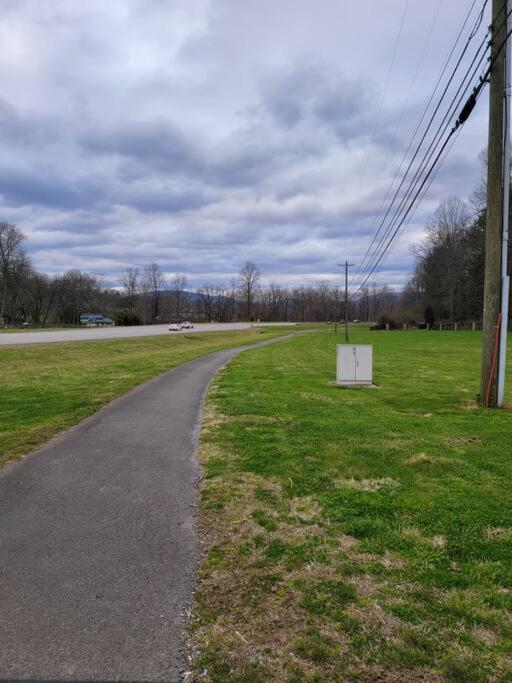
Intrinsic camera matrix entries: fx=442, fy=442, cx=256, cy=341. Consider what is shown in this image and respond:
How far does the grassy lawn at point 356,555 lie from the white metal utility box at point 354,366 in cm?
536

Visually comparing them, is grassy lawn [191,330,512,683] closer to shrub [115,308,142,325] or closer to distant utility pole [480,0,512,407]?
distant utility pole [480,0,512,407]

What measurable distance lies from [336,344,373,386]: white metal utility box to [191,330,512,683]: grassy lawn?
536cm

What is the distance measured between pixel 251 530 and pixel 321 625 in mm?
1326

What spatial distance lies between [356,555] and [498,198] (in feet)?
25.7

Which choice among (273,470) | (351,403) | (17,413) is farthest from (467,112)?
(17,413)

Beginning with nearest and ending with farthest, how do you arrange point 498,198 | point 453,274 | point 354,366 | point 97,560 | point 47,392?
point 97,560 → point 498,198 → point 47,392 → point 354,366 → point 453,274

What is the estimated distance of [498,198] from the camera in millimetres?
8508

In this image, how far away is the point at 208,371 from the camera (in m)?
17.4

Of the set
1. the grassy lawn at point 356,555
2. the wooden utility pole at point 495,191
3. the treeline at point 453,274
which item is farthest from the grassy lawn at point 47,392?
the treeline at point 453,274

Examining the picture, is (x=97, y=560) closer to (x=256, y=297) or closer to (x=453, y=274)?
(x=453, y=274)

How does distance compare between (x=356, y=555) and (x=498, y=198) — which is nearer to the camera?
(x=356, y=555)

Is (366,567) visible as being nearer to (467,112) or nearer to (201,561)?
(201,561)

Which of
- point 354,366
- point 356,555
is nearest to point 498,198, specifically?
point 354,366

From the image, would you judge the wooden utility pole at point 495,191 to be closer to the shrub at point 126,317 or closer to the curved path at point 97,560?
the curved path at point 97,560
